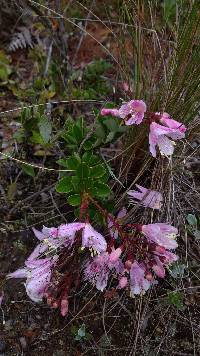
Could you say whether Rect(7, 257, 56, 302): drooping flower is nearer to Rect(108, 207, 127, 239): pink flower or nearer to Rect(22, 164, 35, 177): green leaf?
Rect(108, 207, 127, 239): pink flower

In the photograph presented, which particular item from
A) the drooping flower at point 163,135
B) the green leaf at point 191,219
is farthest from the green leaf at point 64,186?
the green leaf at point 191,219

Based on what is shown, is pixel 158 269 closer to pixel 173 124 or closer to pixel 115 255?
pixel 115 255

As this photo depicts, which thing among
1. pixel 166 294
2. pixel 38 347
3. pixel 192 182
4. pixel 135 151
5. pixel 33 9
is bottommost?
pixel 38 347

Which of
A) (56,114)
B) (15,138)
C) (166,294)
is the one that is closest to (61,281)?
(166,294)

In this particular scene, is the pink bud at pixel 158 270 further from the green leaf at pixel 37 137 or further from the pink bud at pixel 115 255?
the green leaf at pixel 37 137

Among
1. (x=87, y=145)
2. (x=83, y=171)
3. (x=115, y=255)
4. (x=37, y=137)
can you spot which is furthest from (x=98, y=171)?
(x=37, y=137)

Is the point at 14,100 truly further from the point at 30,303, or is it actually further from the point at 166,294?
the point at 166,294

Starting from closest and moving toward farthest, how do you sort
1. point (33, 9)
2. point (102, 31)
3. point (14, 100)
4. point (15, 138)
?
1. point (15, 138)
2. point (33, 9)
3. point (14, 100)
4. point (102, 31)
